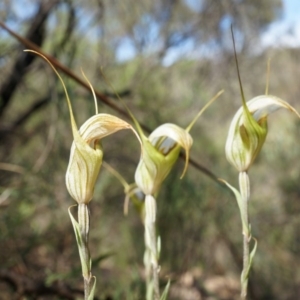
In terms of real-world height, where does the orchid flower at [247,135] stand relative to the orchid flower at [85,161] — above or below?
below

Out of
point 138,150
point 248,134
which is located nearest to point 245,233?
point 248,134

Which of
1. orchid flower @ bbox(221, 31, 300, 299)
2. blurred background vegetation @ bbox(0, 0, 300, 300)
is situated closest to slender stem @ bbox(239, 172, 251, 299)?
orchid flower @ bbox(221, 31, 300, 299)

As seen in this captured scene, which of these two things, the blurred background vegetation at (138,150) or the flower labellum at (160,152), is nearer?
the flower labellum at (160,152)

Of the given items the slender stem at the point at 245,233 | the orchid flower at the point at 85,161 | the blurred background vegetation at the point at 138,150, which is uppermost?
the orchid flower at the point at 85,161

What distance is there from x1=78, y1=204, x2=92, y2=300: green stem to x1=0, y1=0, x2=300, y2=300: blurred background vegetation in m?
0.30

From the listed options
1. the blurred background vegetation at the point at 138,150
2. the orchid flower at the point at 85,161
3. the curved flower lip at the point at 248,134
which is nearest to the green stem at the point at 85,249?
the orchid flower at the point at 85,161

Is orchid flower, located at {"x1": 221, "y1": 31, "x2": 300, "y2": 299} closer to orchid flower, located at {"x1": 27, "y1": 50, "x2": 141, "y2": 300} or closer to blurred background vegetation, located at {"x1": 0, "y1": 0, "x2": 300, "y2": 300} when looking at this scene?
orchid flower, located at {"x1": 27, "y1": 50, "x2": 141, "y2": 300}

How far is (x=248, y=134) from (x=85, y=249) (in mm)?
124

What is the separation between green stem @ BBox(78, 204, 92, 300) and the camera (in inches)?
9.3

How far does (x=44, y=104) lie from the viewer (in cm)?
147

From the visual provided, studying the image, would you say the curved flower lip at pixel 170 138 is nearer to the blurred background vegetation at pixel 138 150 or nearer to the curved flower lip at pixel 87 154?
the curved flower lip at pixel 87 154

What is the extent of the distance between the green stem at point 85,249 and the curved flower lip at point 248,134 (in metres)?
0.10

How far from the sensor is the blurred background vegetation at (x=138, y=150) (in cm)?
98

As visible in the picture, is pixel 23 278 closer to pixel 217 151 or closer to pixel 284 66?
pixel 217 151
